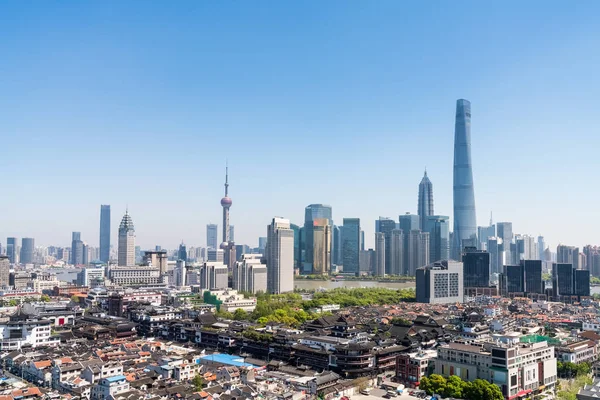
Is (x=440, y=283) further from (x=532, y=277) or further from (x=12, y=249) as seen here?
(x=12, y=249)

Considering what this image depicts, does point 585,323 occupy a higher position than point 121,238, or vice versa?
point 121,238

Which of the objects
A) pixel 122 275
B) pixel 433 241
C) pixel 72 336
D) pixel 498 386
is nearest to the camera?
pixel 498 386

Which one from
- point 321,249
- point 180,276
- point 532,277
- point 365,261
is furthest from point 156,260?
point 365,261

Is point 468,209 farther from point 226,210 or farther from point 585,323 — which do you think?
point 585,323

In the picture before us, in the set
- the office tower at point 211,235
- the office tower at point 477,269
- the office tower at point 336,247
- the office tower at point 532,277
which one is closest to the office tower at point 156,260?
the office tower at point 477,269

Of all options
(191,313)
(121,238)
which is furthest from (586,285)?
(121,238)

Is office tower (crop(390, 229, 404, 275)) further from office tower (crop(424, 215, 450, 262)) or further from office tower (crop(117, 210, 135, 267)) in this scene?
office tower (crop(117, 210, 135, 267))

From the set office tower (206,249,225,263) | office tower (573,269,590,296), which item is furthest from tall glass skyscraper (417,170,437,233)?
office tower (573,269,590,296)
